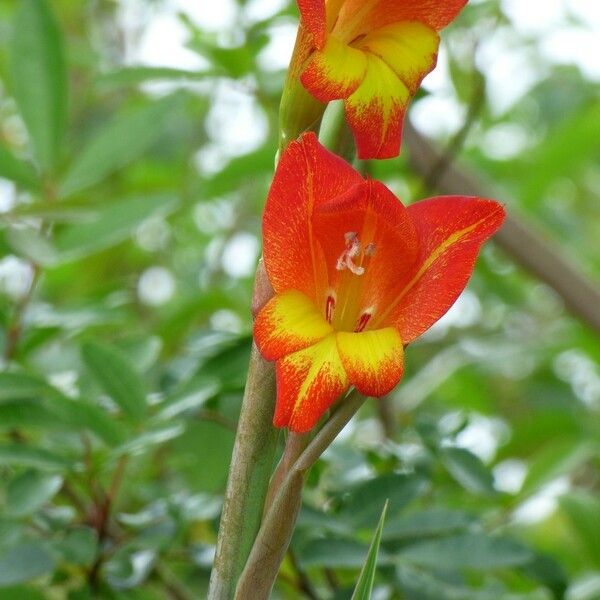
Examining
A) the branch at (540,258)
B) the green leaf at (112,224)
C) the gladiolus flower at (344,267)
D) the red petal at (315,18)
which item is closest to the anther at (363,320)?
the gladiolus flower at (344,267)

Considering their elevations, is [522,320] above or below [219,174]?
below

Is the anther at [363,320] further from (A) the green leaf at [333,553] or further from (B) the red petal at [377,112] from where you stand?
(A) the green leaf at [333,553]

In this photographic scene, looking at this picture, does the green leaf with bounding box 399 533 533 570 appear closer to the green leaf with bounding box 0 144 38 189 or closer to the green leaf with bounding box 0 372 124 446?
the green leaf with bounding box 0 372 124 446

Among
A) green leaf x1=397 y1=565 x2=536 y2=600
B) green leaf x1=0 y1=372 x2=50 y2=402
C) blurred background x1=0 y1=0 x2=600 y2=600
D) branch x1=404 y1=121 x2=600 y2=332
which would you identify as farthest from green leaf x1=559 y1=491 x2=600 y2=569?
green leaf x1=0 y1=372 x2=50 y2=402

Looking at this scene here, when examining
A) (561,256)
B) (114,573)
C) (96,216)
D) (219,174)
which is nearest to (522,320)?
(561,256)

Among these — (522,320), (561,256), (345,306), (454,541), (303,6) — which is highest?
(303,6)

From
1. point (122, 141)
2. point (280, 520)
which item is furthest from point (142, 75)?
point (280, 520)

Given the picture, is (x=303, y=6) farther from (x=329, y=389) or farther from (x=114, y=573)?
(x=114, y=573)
